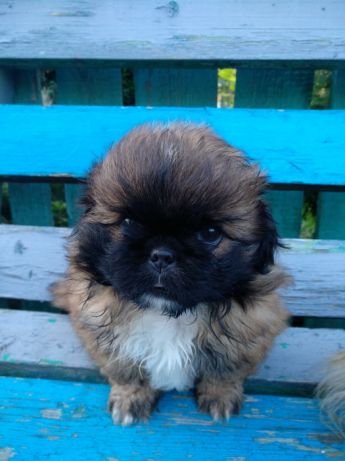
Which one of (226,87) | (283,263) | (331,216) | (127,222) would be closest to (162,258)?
(127,222)

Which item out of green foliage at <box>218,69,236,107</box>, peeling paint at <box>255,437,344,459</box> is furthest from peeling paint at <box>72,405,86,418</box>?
green foliage at <box>218,69,236,107</box>

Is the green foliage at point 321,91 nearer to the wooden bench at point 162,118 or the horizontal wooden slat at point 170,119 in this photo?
the wooden bench at point 162,118

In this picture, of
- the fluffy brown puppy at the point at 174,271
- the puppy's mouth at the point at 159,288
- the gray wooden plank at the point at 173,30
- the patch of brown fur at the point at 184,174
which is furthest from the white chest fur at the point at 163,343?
the gray wooden plank at the point at 173,30

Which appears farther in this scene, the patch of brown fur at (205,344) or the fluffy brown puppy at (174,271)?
the patch of brown fur at (205,344)

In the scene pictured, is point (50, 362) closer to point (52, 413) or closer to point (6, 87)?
point (52, 413)

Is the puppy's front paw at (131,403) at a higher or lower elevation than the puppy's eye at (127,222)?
lower

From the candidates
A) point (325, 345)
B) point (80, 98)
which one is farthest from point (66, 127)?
point (325, 345)

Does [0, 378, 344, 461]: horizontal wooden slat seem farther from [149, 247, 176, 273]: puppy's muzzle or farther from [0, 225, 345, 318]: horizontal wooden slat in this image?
[149, 247, 176, 273]: puppy's muzzle
